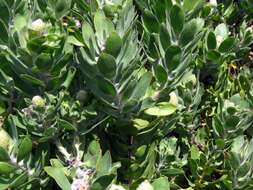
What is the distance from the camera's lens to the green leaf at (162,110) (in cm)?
164

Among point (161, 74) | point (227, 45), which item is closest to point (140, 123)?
point (161, 74)

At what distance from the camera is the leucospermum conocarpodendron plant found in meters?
1.45

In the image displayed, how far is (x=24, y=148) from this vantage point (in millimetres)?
1449

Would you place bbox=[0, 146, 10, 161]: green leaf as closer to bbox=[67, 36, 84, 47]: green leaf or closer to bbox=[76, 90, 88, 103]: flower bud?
bbox=[76, 90, 88, 103]: flower bud

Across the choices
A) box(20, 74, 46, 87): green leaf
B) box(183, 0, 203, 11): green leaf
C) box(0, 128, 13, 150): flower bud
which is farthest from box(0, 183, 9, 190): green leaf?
box(183, 0, 203, 11): green leaf

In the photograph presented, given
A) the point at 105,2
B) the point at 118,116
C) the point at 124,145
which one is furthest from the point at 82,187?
the point at 105,2

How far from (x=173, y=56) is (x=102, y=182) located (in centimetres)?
51

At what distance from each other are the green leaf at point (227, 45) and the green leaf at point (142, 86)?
2.18 ft

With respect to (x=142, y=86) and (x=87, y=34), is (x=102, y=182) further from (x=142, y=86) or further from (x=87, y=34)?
(x=87, y=34)

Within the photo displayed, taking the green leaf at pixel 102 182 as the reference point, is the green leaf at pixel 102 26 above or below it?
above

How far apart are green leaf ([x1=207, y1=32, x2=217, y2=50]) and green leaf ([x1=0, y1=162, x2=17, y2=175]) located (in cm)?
108

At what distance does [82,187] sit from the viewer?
137 centimetres

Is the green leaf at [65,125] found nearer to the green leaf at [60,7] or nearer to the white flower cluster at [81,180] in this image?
the white flower cluster at [81,180]

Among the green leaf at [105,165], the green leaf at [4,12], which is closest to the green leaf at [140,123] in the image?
the green leaf at [105,165]
